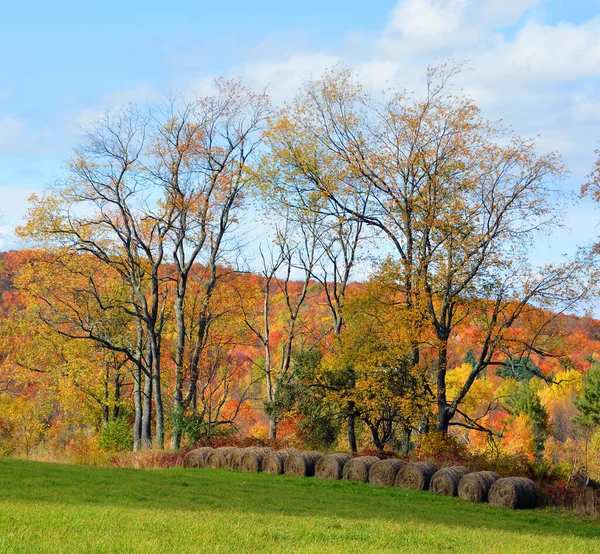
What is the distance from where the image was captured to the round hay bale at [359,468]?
20.2 meters

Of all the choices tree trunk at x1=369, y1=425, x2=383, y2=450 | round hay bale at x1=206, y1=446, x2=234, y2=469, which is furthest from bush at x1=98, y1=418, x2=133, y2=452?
tree trunk at x1=369, y1=425, x2=383, y2=450

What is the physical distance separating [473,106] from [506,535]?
61.7ft

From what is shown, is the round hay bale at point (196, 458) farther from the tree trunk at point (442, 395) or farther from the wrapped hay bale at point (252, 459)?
the tree trunk at point (442, 395)

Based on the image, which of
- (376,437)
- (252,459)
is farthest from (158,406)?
(252,459)

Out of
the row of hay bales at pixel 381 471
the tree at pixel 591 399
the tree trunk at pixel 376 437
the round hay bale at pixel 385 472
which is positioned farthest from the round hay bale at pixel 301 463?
the tree at pixel 591 399

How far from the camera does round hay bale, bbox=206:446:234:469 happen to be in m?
22.9

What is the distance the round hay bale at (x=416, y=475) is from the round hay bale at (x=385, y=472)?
0.16 metres

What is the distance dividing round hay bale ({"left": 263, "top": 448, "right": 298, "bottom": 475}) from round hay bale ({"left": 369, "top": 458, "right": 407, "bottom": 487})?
306cm

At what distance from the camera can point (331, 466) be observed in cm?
2086

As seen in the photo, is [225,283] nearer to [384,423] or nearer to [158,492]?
[384,423]

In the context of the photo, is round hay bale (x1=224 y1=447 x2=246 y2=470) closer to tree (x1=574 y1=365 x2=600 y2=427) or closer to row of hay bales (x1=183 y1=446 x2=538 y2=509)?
row of hay bales (x1=183 y1=446 x2=538 y2=509)

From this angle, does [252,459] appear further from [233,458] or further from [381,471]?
[381,471]

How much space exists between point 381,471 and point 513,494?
4.07 m

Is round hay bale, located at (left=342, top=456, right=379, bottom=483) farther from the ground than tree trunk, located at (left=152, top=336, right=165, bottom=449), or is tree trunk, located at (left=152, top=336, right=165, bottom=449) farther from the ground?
tree trunk, located at (left=152, top=336, right=165, bottom=449)
